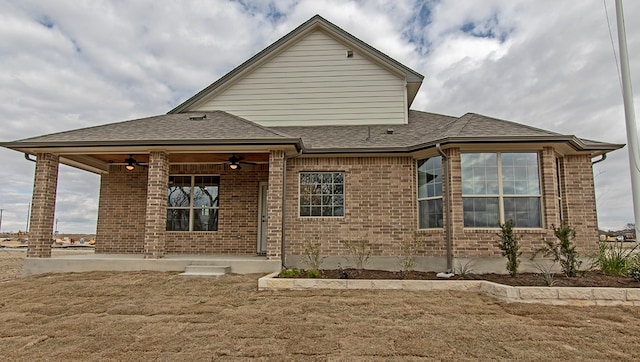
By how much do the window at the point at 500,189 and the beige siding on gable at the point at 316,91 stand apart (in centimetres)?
360

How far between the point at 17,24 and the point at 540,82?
17.3 metres

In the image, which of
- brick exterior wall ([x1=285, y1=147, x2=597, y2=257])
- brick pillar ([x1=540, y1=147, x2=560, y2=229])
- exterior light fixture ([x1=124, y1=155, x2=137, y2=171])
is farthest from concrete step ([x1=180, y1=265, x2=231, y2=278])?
brick pillar ([x1=540, y1=147, x2=560, y2=229])

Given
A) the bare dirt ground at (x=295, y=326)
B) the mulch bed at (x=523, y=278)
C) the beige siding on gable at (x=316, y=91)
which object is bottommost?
the bare dirt ground at (x=295, y=326)

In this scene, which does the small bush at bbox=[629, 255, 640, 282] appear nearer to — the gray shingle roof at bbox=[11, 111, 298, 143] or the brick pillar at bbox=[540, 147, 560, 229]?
the brick pillar at bbox=[540, 147, 560, 229]

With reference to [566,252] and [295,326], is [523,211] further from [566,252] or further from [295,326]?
[295,326]

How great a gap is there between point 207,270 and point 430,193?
522 cm

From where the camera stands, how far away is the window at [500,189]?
27.2 ft

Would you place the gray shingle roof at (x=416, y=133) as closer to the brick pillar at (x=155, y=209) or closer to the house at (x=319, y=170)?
the house at (x=319, y=170)

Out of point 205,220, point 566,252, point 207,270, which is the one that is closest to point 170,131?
point 205,220

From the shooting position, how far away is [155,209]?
894 cm

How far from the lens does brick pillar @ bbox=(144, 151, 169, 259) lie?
8.93 metres

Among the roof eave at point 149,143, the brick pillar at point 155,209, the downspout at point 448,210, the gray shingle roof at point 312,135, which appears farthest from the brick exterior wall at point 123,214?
the downspout at point 448,210

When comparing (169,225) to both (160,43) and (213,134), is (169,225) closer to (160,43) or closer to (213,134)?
(213,134)

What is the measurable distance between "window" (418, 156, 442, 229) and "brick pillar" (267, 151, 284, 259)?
3231 mm
